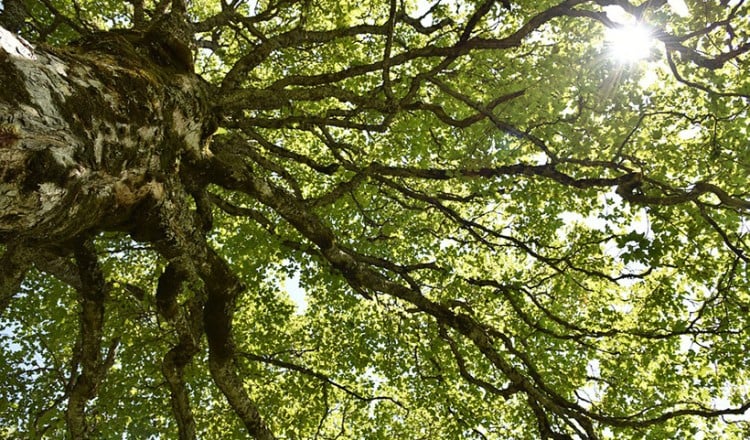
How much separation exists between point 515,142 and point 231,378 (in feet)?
19.8

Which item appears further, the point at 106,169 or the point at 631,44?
the point at 631,44

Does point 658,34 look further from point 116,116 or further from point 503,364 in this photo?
point 116,116

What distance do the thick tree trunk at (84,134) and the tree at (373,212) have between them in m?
0.02

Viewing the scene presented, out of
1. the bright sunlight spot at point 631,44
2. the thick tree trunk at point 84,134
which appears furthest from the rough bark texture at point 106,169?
the bright sunlight spot at point 631,44

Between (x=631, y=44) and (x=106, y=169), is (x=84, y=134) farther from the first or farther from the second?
(x=631, y=44)

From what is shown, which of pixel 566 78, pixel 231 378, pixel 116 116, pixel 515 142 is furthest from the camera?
pixel 515 142

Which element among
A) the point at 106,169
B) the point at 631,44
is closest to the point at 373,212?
the point at 631,44

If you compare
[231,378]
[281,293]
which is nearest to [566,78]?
[231,378]

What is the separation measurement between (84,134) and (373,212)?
28.1ft

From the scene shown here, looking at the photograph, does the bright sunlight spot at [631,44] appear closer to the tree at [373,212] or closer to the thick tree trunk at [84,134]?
the tree at [373,212]

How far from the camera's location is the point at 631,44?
20.3 ft

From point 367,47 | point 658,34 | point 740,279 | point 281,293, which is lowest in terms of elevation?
point 740,279

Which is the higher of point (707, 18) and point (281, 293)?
point (281, 293)

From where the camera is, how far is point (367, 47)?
11445 mm
